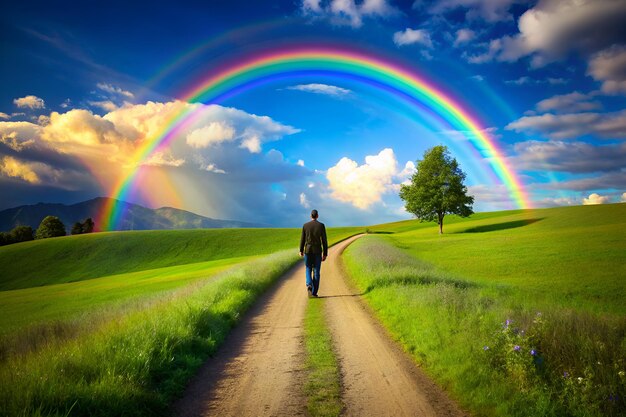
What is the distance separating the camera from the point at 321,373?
6457 mm

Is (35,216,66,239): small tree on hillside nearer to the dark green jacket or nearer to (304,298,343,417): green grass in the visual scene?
the dark green jacket

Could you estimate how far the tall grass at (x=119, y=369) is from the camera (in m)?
4.78

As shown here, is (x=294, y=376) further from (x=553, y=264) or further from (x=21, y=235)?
(x=21, y=235)

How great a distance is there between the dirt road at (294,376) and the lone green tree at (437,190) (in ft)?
188

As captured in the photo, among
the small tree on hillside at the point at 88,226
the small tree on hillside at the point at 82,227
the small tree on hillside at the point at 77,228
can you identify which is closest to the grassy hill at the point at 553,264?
the small tree on hillside at the point at 88,226

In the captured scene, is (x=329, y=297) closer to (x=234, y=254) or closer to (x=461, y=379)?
(x=461, y=379)

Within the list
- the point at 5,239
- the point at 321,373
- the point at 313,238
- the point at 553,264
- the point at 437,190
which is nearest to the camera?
the point at 321,373

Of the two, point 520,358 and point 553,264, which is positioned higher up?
point 520,358

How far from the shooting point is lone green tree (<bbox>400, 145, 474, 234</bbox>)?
2520 inches

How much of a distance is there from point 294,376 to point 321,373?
19.7 inches

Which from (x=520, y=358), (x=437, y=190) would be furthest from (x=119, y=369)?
(x=437, y=190)

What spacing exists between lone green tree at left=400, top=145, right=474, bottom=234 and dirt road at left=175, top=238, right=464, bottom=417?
188 ft

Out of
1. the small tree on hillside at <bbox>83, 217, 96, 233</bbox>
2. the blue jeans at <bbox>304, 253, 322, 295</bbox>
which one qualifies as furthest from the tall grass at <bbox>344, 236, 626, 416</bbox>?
the small tree on hillside at <bbox>83, 217, 96, 233</bbox>

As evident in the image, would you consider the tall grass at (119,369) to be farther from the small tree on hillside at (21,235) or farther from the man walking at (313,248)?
the small tree on hillside at (21,235)
